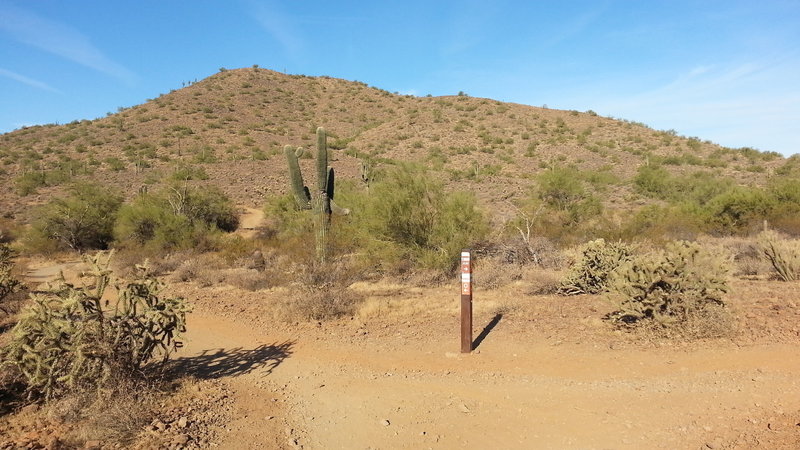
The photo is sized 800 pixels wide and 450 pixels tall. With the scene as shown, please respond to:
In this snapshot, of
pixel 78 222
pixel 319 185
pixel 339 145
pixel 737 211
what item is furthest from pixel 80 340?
pixel 339 145

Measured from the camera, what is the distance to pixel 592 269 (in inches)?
409

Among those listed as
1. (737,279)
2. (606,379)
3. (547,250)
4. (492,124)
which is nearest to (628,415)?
(606,379)

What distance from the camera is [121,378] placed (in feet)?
17.4

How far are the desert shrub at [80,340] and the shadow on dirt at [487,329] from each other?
4.50 metres

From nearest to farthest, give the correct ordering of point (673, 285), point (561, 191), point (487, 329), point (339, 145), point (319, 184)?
point (673, 285) < point (487, 329) < point (319, 184) < point (561, 191) < point (339, 145)

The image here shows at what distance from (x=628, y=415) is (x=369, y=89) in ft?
223

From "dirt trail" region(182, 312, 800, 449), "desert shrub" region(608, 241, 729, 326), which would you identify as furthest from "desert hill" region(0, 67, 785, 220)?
"dirt trail" region(182, 312, 800, 449)

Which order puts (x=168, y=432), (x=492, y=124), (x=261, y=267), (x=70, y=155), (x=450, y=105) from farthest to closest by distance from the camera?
(x=450, y=105) < (x=492, y=124) < (x=70, y=155) < (x=261, y=267) < (x=168, y=432)

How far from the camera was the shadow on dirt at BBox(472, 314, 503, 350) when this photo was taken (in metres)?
7.47

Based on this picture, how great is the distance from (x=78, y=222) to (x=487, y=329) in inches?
855

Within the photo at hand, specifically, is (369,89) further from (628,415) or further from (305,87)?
(628,415)

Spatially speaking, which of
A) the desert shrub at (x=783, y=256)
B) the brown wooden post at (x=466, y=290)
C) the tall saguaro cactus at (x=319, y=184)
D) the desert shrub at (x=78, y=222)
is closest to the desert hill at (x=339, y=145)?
the desert shrub at (x=78, y=222)

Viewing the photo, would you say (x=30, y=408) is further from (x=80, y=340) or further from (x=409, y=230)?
(x=409, y=230)

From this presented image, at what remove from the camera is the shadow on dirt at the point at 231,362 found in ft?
21.8
